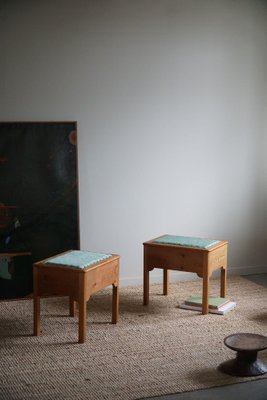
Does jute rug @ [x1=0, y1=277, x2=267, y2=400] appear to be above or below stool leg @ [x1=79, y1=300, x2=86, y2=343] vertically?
below

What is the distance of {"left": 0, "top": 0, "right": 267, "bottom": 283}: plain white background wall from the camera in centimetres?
476

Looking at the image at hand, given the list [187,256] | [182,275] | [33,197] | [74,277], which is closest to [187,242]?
[187,256]

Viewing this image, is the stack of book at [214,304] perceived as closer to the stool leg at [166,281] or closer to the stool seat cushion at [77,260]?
the stool leg at [166,281]

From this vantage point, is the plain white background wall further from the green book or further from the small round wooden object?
the small round wooden object

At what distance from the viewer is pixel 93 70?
4902 mm

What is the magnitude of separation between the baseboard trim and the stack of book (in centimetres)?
61

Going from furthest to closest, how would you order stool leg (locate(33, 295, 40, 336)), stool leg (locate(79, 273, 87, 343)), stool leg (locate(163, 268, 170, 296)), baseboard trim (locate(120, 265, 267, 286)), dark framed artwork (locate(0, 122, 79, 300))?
baseboard trim (locate(120, 265, 267, 286)) → stool leg (locate(163, 268, 170, 296)) → dark framed artwork (locate(0, 122, 79, 300)) → stool leg (locate(33, 295, 40, 336)) → stool leg (locate(79, 273, 87, 343))

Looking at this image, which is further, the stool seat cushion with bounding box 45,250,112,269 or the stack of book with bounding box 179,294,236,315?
the stack of book with bounding box 179,294,236,315

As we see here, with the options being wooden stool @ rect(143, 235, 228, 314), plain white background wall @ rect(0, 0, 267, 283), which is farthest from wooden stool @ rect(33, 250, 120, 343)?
plain white background wall @ rect(0, 0, 267, 283)

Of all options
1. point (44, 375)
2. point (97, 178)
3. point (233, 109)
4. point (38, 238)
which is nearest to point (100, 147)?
point (97, 178)

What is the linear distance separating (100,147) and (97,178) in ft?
0.80

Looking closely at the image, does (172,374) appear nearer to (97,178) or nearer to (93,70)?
(97,178)

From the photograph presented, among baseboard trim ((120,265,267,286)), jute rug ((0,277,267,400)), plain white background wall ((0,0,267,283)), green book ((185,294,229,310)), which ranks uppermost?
plain white background wall ((0,0,267,283))

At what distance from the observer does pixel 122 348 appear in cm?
383
